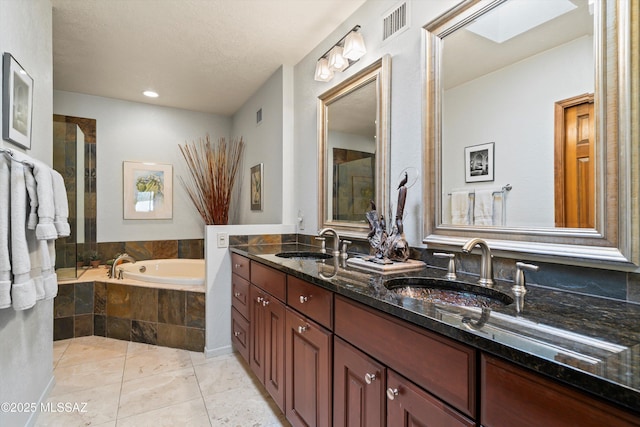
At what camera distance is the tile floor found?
1.75 metres

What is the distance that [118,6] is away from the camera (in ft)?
6.71

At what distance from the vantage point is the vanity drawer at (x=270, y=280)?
163 cm

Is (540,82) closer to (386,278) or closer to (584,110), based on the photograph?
(584,110)

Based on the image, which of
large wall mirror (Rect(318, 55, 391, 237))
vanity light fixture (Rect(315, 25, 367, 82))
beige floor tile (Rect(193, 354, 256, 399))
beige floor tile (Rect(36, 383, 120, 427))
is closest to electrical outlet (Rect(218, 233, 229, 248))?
large wall mirror (Rect(318, 55, 391, 237))

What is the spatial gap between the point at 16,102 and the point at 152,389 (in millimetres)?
1772

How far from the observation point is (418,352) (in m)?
0.84

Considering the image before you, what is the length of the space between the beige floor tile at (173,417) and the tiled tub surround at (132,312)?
74 cm

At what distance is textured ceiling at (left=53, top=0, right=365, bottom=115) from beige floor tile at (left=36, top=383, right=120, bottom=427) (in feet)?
8.03

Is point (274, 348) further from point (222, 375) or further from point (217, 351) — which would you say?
point (217, 351)

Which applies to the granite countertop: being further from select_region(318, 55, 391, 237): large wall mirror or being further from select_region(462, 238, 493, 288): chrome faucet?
select_region(318, 55, 391, 237): large wall mirror

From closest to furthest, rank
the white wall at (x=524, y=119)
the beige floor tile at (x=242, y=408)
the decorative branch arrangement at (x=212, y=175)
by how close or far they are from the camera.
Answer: the white wall at (x=524, y=119), the beige floor tile at (x=242, y=408), the decorative branch arrangement at (x=212, y=175)

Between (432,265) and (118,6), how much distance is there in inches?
96.9

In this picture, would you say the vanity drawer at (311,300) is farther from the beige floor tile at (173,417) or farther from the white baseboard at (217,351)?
the white baseboard at (217,351)

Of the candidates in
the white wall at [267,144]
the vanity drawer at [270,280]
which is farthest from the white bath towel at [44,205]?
the white wall at [267,144]
